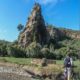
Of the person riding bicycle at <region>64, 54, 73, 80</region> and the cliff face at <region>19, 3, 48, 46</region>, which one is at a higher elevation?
the cliff face at <region>19, 3, 48, 46</region>

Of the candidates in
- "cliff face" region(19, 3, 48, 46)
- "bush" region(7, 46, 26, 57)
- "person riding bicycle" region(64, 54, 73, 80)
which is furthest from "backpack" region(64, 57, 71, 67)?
"cliff face" region(19, 3, 48, 46)

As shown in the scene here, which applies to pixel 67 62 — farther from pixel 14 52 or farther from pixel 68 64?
pixel 14 52

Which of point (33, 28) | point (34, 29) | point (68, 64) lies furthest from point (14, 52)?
point (68, 64)

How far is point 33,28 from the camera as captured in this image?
306ft

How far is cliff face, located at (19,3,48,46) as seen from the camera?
9344 cm

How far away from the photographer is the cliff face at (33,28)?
9344cm

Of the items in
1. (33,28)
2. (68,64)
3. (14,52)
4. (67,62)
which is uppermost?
(33,28)

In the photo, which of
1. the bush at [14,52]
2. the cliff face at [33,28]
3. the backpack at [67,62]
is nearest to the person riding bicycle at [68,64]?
the backpack at [67,62]

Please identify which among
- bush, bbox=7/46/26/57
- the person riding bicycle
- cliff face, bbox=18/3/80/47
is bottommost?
the person riding bicycle

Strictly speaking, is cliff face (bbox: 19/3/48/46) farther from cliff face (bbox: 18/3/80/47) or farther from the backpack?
the backpack

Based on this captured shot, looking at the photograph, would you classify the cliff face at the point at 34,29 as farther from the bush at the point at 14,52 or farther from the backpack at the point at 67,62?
the backpack at the point at 67,62

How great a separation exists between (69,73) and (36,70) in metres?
19.4

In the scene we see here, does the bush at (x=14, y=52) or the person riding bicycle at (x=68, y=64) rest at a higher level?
the bush at (x=14, y=52)

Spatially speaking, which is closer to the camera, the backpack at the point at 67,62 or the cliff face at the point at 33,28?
the backpack at the point at 67,62
